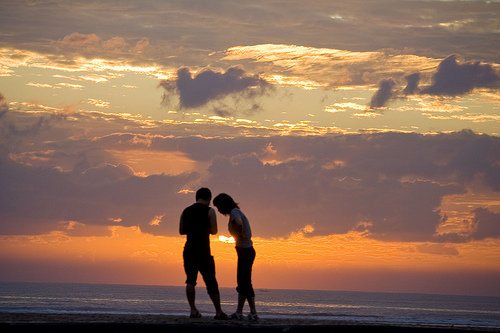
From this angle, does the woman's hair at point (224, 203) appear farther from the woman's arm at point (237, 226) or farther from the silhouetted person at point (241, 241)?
the woman's arm at point (237, 226)

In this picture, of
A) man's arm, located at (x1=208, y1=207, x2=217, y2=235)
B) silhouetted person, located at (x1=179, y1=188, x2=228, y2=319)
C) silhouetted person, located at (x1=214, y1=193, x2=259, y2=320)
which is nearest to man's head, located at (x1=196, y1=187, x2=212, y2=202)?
silhouetted person, located at (x1=179, y1=188, x2=228, y2=319)

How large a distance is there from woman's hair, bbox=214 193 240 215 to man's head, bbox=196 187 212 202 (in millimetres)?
123

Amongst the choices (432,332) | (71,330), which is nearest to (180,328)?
(71,330)

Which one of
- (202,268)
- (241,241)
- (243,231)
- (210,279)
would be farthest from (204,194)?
(210,279)

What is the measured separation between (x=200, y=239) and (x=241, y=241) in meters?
0.76

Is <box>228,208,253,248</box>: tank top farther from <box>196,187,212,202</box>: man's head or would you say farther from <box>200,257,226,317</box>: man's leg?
<box>200,257,226,317</box>: man's leg

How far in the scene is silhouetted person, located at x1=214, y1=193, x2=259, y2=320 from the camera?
44.5 feet

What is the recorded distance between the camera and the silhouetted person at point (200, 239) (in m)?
13.5

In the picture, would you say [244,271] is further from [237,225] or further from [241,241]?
[237,225]

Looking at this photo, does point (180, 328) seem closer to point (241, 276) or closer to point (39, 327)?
point (39, 327)

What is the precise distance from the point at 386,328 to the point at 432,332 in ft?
2.13

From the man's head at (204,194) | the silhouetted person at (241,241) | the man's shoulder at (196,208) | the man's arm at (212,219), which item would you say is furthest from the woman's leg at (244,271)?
the man's head at (204,194)

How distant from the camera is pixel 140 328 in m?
9.17

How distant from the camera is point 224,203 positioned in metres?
13.6
